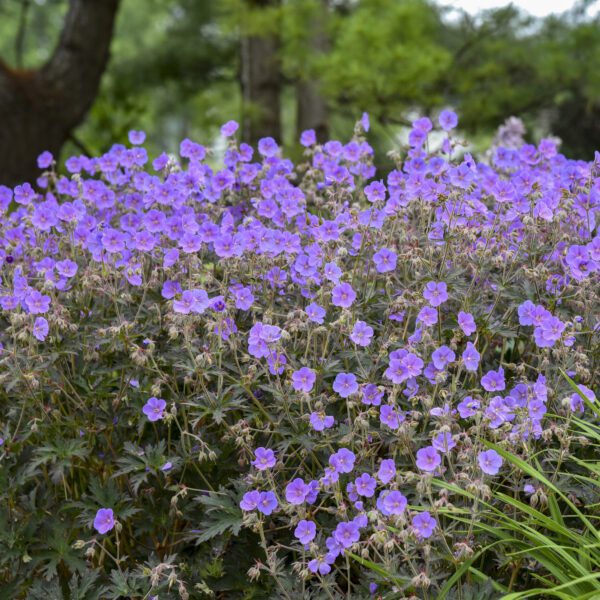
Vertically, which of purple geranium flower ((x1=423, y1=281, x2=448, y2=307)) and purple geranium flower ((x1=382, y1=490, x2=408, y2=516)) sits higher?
purple geranium flower ((x1=423, y1=281, x2=448, y2=307))

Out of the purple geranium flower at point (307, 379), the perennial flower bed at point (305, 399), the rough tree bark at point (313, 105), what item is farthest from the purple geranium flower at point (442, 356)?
the rough tree bark at point (313, 105)

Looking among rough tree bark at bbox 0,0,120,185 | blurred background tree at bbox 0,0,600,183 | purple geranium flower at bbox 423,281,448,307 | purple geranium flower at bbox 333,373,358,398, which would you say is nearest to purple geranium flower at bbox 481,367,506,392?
purple geranium flower at bbox 423,281,448,307

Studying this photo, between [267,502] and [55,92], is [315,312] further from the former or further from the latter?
[55,92]

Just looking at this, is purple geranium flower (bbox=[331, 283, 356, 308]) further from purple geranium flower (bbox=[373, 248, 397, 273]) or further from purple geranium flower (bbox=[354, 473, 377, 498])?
purple geranium flower (bbox=[354, 473, 377, 498])

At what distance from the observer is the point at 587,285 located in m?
2.54

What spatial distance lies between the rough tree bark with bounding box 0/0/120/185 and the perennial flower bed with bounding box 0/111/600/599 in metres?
5.51

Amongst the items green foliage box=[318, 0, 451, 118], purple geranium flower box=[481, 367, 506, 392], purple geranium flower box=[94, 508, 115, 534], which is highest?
purple geranium flower box=[481, 367, 506, 392]

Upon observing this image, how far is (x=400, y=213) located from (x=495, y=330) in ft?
1.85

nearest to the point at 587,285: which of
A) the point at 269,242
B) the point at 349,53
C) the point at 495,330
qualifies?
the point at 495,330

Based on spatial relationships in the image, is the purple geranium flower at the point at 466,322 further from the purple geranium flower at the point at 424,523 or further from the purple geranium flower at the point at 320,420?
the purple geranium flower at the point at 424,523

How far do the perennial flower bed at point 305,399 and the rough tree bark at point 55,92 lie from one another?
551 centimetres

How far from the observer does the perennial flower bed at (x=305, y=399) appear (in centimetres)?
224

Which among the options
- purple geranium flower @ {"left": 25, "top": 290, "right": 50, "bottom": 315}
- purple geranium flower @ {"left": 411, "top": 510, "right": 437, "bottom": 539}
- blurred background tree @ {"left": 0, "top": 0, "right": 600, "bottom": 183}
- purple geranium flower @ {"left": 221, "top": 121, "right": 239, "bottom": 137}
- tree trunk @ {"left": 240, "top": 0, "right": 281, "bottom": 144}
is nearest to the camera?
purple geranium flower @ {"left": 411, "top": 510, "right": 437, "bottom": 539}

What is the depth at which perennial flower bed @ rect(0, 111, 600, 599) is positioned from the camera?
7.36 feet
